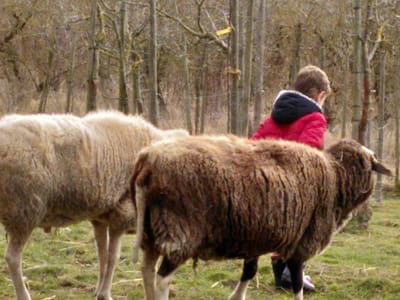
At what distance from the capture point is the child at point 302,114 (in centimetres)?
544

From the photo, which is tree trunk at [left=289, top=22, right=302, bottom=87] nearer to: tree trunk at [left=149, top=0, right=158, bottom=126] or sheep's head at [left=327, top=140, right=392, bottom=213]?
tree trunk at [left=149, top=0, right=158, bottom=126]

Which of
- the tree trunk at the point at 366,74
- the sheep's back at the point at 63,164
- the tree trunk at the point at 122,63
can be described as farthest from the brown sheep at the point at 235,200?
the tree trunk at the point at 122,63

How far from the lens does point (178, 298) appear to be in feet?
18.9

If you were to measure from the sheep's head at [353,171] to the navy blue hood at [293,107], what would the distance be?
15.6 inches

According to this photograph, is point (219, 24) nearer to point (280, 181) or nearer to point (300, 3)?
point (300, 3)

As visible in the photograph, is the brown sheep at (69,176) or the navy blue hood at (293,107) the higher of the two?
the navy blue hood at (293,107)

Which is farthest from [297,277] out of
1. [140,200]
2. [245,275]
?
[140,200]

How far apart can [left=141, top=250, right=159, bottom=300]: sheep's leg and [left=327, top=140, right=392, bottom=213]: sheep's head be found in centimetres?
157

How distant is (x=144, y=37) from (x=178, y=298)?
11.7 metres

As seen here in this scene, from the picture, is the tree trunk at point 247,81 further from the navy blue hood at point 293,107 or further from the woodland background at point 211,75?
the navy blue hood at point 293,107

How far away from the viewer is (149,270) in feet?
15.2

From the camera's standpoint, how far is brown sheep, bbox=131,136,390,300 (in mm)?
4363

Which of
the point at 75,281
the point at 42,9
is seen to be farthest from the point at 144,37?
the point at 75,281

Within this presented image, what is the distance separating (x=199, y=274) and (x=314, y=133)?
2016mm
